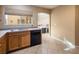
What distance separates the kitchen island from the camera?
430 cm

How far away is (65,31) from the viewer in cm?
648

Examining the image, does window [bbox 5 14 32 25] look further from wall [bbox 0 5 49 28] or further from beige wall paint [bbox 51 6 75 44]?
beige wall paint [bbox 51 6 75 44]

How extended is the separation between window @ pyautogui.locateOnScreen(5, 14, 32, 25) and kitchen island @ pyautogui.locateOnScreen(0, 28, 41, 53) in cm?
90

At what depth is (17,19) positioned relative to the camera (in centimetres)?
628

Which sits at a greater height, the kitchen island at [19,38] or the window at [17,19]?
the window at [17,19]

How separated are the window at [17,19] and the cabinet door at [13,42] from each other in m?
1.34

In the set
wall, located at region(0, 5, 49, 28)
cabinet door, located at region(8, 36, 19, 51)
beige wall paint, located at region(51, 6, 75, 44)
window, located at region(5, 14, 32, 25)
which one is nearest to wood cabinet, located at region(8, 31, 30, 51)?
cabinet door, located at region(8, 36, 19, 51)

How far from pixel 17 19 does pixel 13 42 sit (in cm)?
200

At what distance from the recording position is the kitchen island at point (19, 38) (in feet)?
14.1

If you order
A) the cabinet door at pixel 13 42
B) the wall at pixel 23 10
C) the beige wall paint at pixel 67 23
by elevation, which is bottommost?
the cabinet door at pixel 13 42

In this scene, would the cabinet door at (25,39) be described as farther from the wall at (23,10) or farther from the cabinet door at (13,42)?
the wall at (23,10)

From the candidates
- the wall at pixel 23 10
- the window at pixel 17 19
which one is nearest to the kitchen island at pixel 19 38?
the window at pixel 17 19

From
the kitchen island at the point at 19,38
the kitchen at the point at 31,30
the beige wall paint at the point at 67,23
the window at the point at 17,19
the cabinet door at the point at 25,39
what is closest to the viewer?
the kitchen island at the point at 19,38

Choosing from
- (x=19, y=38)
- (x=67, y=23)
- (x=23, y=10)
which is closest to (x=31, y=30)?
(x=19, y=38)
